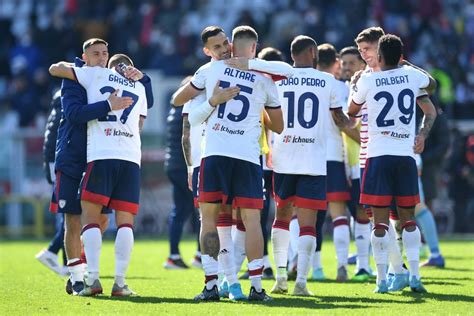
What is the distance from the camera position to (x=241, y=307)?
9938 millimetres

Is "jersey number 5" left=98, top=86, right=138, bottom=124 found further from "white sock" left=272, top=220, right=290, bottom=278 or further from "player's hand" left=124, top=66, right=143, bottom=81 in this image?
"white sock" left=272, top=220, right=290, bottom=278

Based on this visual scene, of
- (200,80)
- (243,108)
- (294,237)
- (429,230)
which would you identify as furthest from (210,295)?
(429,230)

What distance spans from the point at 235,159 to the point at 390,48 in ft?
6.05

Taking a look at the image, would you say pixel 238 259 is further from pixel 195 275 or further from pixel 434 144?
pixel 434 144

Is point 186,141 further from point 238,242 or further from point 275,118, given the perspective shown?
point 238,242

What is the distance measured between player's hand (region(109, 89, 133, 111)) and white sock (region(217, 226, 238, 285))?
1.46 meters

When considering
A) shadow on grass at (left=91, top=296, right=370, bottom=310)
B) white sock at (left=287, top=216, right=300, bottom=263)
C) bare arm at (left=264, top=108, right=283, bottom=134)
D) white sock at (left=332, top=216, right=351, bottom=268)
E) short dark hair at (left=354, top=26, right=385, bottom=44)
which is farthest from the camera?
white sock at (left=287, top=216, right=300, bottom=263)

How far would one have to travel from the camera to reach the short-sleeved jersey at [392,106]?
11.1m

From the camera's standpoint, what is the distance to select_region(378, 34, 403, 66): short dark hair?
1095cm

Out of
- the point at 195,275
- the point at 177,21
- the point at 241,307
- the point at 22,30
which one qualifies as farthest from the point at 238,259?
the point at 22,30

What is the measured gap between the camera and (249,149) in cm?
1053

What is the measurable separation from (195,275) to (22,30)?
1918cm

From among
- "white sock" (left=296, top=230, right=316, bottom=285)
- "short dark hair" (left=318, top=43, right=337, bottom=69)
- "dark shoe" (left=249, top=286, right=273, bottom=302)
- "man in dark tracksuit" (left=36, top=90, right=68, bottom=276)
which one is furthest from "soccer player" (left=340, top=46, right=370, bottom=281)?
"man in dark tracksuit" (left=36, top=90, right=68, bottom=276)

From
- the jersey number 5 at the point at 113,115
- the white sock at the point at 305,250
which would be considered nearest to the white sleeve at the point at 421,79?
the white sock at the point at 305,250
